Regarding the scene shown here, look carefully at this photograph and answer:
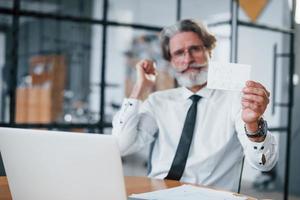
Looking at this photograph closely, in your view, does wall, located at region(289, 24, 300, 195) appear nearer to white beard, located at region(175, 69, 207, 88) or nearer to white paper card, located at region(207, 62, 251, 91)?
white beard, located at region(175, 69, 207, 88)

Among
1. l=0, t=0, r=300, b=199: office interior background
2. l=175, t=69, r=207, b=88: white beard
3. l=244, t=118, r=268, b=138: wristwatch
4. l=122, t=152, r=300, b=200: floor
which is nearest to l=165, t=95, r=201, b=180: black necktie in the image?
l=175, t=69, r=207, b=88: white beard

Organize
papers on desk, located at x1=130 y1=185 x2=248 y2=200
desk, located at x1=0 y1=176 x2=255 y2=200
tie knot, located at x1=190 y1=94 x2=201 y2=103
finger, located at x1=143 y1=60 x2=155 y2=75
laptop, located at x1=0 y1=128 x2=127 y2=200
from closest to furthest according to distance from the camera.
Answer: laptop, located at x1=0 y1=128 x2=127 y2=200, papers on desk, located at x1=130 y1=185 x2=248 y2=200, desk, located at x1=0 y1=176 x2=255 y2=200, tie knot, located at x1=190 y1=94 x2=201 y2=103, finger, located at x1=143 y1=60 x2=155 y2=75

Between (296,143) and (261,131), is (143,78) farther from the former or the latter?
(296,143)

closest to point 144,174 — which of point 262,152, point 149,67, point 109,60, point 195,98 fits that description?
point 109,60

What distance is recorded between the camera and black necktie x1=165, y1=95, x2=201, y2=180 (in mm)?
1738

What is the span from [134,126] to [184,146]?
0.27 m

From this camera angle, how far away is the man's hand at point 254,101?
1379 mm

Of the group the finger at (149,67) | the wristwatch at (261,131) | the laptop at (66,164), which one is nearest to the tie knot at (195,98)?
the finger at (149,67)

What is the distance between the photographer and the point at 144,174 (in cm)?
554

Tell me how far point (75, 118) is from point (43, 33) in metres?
2.77

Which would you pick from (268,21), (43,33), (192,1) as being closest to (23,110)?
(43,33)

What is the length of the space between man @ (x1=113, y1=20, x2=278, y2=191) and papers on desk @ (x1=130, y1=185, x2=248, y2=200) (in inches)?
14.1

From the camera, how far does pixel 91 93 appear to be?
25.9ft

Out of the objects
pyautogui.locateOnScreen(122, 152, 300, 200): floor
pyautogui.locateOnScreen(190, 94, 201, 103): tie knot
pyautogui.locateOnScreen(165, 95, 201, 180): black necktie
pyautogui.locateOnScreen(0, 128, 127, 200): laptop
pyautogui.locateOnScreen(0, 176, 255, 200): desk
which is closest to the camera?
pyautogui.locateOnScreen(0, 128, 127, 200): laptop
